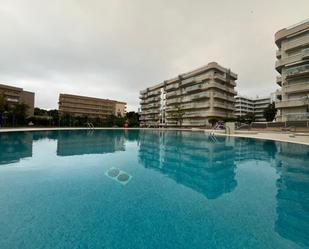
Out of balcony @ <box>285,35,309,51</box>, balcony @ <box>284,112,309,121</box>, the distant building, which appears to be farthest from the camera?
the distant building

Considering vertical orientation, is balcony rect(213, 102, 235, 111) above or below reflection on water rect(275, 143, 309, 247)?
above

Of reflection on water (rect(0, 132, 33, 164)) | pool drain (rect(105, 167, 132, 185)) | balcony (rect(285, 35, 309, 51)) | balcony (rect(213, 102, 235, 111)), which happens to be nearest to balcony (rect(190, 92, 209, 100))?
balcony (rect(213, 102, 235, 111))

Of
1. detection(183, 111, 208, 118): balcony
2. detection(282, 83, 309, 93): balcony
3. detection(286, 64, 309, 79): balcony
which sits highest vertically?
detection(286, 64, 309, 79): balcony

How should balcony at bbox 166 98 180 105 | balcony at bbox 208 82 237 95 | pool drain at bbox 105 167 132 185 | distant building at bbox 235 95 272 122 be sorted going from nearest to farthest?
pool drain at bbox 105 167 132 185
balcony at bbox 208 82 237 95
balcony at bbox 166 98 180 105
distant building at bbox 235 95 272 122

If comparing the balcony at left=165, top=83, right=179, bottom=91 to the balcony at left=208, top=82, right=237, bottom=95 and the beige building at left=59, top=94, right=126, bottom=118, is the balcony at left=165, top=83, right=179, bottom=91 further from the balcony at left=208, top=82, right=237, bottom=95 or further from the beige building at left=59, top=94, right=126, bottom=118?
the beige building at left=59, top=94, right=126, bottom=118

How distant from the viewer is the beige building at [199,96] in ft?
153

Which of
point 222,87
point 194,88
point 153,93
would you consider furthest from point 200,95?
point 153,93

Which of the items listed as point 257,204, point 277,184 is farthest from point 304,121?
point 257,204

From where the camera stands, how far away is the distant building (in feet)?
290

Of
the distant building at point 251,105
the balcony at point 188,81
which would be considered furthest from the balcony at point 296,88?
the distant building at point 251,105

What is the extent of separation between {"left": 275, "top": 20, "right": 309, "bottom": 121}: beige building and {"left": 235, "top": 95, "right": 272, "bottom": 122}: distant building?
203 ft

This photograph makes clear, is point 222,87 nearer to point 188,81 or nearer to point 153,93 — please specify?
point 188,81

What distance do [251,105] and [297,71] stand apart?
77.0 m

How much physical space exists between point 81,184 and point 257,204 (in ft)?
16.1
